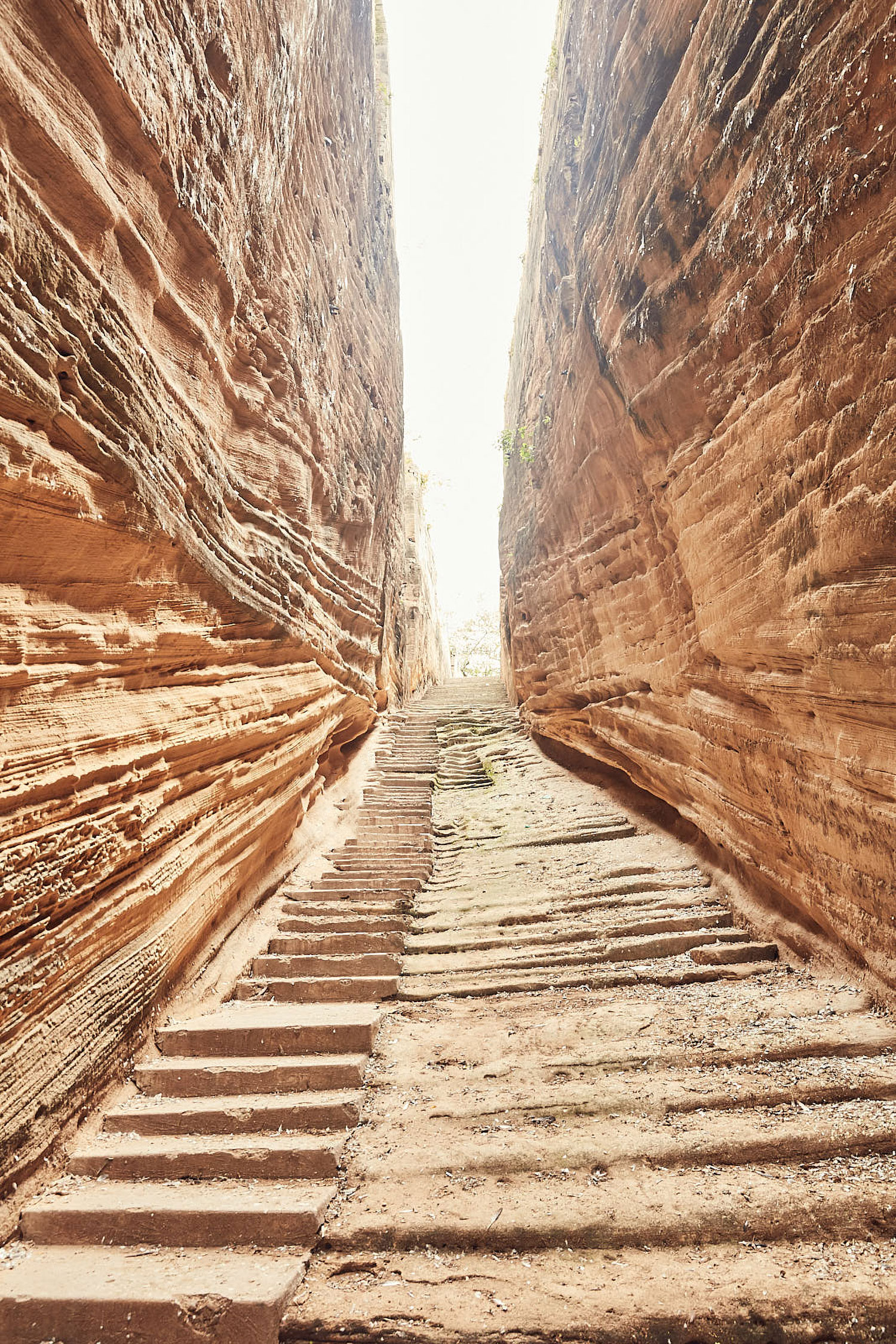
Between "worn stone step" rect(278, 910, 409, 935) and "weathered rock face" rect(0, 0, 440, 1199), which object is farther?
"worn stone step" rect(278, 910, 409, 935)

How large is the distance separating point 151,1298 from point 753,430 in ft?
17.8

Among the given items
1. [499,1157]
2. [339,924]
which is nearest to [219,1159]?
[499,1157]

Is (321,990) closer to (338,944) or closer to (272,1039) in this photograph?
(338,944)

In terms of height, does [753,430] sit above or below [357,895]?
above

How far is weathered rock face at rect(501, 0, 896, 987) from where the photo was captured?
9.83ft

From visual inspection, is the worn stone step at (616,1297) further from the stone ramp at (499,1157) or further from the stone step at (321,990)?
the stone step at (321,990)

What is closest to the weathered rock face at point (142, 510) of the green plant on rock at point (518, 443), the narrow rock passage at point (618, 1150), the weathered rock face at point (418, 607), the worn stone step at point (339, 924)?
the worn stone step at point (339, 924)

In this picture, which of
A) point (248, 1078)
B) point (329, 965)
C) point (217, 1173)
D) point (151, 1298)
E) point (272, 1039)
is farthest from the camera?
point (329, 965)

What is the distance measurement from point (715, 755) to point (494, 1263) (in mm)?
3544

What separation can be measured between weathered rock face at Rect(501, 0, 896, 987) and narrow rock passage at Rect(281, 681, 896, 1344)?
755mm

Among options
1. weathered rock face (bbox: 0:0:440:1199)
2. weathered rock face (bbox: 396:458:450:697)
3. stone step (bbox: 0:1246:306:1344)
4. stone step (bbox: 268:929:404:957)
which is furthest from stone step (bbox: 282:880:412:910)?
weathered rock face (bbox: 396:458:450:697)

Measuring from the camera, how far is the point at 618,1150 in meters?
2.66

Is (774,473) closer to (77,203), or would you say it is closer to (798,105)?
(798,105)

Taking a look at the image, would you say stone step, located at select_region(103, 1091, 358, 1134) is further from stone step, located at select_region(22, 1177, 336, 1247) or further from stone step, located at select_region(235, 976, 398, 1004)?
stone step, located at select_region(235, 976, 398, 1004)
